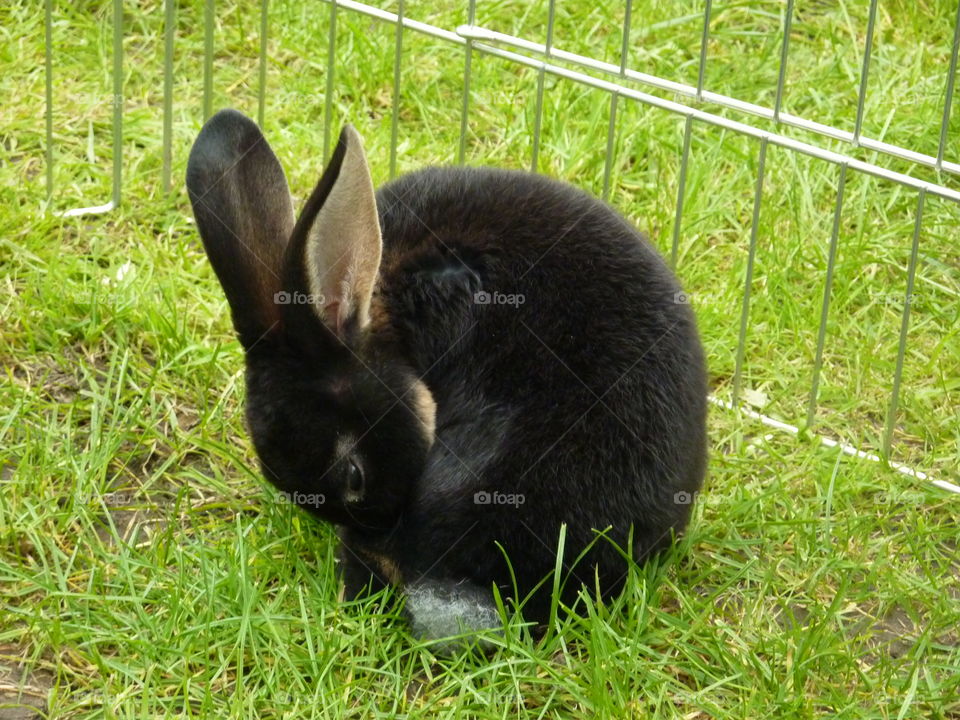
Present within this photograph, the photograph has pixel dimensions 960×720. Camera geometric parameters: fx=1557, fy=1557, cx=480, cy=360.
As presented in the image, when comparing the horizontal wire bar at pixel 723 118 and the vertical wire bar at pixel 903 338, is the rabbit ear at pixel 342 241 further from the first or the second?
the vertical wire bar at pixel 903 338

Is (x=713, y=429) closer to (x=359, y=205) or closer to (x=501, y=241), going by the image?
(x=501, y=241)

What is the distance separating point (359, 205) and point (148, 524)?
1.03 meters

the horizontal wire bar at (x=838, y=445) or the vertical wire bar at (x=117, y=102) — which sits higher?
the vertical wire bar at (x=117, y=102)

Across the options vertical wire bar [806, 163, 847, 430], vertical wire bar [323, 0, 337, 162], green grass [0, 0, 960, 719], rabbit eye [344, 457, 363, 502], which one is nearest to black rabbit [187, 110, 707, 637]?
rabbit eye [344, 457, 363, 502]

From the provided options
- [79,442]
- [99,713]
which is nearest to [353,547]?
[99,713]

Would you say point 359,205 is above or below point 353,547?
above

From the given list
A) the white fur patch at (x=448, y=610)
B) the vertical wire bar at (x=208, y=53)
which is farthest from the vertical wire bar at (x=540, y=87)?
the white fur patch at (x=448, y=610)

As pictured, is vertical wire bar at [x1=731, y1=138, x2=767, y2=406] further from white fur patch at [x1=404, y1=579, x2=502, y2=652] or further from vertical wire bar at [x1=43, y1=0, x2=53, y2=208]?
vertical wire bar at [x1=43, y1=0, x2=53, y2=208]

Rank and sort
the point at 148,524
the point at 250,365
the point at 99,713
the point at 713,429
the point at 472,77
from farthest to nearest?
the point at 472,77
the point at 713,429
the point at 148,524
the point at 250,365
the point at 99,713

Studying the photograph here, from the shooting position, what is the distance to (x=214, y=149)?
3289mm

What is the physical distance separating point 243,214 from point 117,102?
153cm

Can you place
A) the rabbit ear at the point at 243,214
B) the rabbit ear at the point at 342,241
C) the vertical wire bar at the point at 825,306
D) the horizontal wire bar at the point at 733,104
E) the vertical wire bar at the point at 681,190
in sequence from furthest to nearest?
the vertical wire bar at the point at 681,190
the vertical wire bar at the point at 825,306
the horizontal wire bar at the point at 733,104
the rabbit ear at the point at 243,214
the rabbit ear at the point at 342,241

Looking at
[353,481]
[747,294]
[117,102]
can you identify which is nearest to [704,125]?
[747,294]

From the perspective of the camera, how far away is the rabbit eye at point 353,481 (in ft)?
10.4
